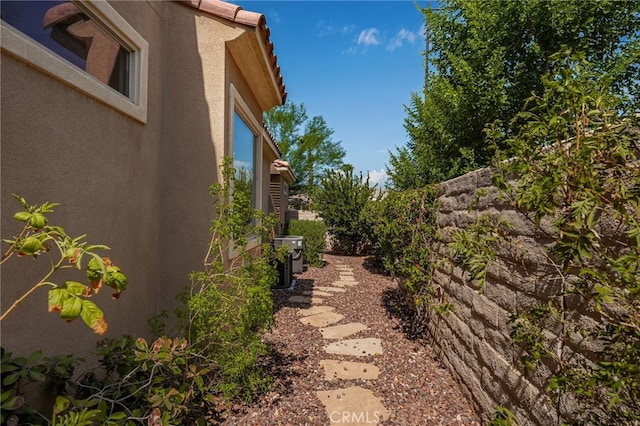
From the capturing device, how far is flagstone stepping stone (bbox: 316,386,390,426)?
263 centimetres

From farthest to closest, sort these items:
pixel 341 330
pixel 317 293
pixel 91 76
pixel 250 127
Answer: pixel 317 293 → pixel 250 127 → pixel 341 330 → pixel 91 76

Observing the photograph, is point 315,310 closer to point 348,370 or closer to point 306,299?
point 306,299

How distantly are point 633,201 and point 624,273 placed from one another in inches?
10.4

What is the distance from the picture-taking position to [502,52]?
16.3 ft

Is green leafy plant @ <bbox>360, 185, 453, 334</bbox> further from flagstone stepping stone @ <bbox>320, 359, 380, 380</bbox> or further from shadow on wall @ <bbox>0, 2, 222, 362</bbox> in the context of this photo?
shadow on wall @ <bbox>0, 2, 222, 362</bbox>

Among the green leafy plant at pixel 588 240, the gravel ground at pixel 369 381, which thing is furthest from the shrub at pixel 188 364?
the green leafy plant at pixel 588 240

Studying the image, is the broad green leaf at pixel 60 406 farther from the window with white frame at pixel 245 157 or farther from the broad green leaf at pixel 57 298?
the window with white frame at pixel 245 157

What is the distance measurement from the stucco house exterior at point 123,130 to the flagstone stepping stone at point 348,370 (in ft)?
5.79


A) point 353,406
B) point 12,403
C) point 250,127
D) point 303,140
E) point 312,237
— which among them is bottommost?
point 353,406

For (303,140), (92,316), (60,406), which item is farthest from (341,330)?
(303,140)

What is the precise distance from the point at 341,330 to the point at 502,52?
15.6ft

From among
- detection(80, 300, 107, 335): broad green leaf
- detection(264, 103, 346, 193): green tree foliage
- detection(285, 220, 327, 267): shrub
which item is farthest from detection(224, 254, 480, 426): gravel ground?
detection(264, 103, 346, 193): green tree foliage

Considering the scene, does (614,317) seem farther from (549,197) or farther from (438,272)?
(438,272)

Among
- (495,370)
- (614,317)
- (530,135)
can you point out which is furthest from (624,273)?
(495,370)
